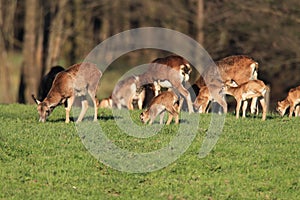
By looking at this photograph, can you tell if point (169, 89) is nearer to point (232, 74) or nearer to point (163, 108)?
point (232, 74)

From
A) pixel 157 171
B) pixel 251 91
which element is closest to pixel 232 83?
pixel 251 91

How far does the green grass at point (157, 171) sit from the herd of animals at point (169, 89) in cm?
111

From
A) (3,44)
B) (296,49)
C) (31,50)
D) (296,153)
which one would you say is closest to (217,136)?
(296,153)

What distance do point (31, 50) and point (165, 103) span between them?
14.1 metres

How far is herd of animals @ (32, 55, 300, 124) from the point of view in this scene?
49.1ft

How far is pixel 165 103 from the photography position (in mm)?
14508

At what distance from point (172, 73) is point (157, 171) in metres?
5.41

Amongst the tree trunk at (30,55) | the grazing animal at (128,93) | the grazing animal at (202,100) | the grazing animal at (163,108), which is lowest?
the grazing animal at (163,108)

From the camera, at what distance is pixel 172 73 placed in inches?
659

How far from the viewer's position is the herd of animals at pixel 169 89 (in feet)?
49.1

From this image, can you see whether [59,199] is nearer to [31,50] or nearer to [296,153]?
[296,153]

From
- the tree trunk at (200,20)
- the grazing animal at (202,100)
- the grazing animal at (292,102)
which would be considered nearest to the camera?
the grazing animal at (292,102)

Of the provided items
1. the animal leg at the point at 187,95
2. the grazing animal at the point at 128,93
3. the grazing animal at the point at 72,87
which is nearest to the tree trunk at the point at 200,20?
the grazing animal at the point at 128,93

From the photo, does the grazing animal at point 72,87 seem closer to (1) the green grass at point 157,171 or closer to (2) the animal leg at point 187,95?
(1) the green grass at point 157,171
